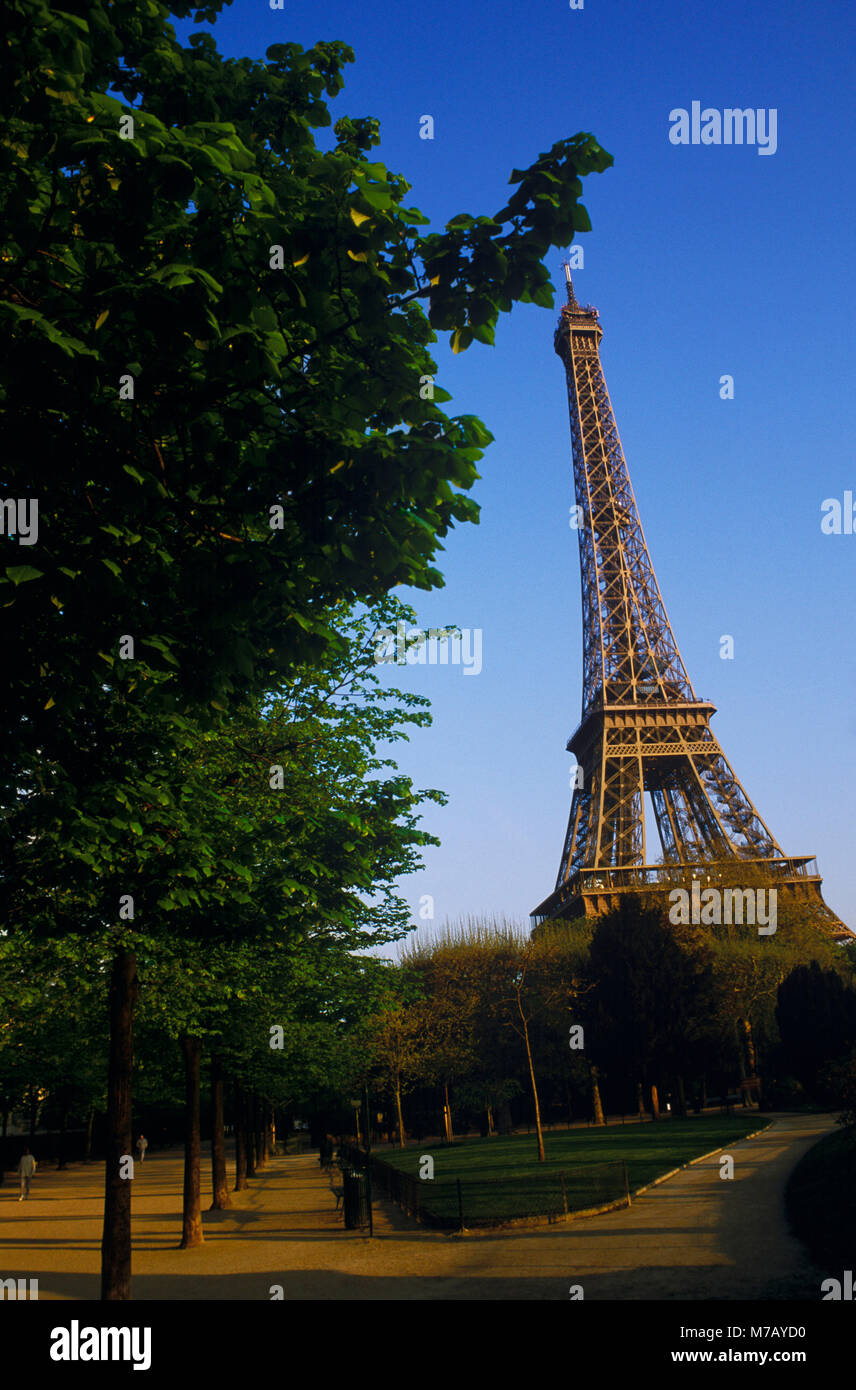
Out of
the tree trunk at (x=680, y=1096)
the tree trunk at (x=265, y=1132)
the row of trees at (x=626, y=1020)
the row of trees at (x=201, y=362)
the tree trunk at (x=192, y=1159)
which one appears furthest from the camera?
the tree trunk at (x=265, y=1132)

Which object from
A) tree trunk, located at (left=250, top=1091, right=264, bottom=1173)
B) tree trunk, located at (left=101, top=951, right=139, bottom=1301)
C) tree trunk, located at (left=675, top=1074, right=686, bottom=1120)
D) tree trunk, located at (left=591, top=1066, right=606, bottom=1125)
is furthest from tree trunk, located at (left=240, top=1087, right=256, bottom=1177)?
tree trunk, located at (left=101, top=951, right=139, bottom=1301)

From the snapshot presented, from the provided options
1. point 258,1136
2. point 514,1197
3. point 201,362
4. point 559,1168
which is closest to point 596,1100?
point 258,1136

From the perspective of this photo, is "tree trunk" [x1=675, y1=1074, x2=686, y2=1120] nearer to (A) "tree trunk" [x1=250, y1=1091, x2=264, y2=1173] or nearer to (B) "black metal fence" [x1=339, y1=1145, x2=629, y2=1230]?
(A) "tree trunk" [x1=250, y1=1091, x2=264, y2=1173]

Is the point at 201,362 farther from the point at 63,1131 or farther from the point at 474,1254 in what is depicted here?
the point at 63,1131

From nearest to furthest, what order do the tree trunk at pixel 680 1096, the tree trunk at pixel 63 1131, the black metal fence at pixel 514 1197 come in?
the black metal fence at pixel 514 1197
the tree trunk at pixel 680 1096
the tree trunk at pixel 63 1131

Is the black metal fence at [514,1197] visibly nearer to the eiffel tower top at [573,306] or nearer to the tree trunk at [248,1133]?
the tree trunk at [248,1133]

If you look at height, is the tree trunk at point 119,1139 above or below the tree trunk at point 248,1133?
above

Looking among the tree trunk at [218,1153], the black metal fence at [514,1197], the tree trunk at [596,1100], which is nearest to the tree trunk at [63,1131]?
the tree trunk at [218,1153]
